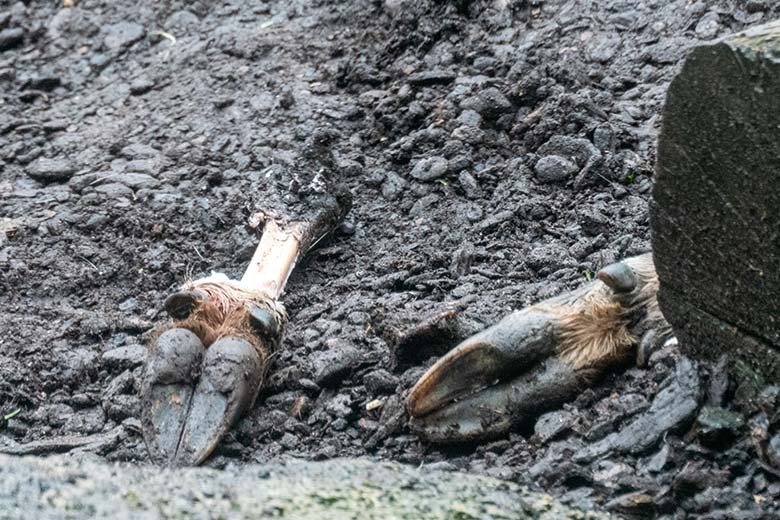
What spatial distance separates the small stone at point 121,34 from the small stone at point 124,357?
2.93 meters

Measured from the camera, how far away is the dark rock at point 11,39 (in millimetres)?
6691

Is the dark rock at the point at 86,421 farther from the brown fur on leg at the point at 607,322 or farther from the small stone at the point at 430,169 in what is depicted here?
the small stone at the point at 430,169

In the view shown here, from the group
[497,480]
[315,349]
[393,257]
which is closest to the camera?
[497,480]

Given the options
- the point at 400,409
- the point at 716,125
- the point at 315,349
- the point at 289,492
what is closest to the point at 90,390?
the point at 315,349

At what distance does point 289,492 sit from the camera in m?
2.46

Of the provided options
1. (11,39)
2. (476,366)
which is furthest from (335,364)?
(11,39)

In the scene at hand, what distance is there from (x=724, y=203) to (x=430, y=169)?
2.27 meters

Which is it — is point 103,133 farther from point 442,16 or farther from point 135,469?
point 135,469

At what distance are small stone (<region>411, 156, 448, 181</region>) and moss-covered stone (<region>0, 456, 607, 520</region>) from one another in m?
2.12

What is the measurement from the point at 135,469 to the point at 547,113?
268 cm

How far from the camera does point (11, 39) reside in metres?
6.70

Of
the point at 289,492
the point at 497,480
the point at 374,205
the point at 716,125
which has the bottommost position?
the point at 374,205

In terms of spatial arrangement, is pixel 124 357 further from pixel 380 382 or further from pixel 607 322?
pixel 607 322

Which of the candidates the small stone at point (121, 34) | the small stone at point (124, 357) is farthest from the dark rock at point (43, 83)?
the small stone at point (124, 357)
